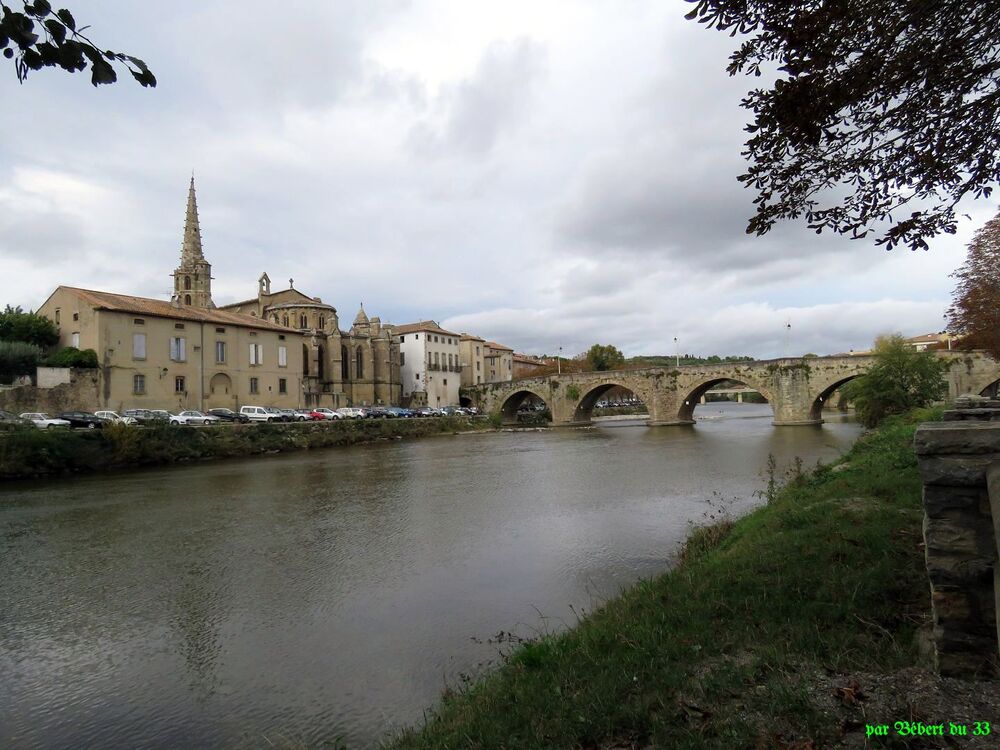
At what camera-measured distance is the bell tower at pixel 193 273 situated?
180 ft

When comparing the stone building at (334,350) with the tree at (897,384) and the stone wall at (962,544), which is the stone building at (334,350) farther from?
the stone wall at (962,544)

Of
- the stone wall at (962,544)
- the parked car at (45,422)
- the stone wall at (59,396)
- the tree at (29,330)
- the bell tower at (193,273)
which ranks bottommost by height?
the stone wall at (962,544)

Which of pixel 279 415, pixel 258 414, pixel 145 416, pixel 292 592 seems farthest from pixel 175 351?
pixel 292 592

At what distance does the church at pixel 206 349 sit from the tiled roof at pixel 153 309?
0.09 meters

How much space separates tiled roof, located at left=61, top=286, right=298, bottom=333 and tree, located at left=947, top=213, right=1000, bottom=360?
131 feet

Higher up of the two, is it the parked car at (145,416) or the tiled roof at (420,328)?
the tiled roof at (420,328)

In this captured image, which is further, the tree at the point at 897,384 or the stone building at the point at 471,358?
the stone building at the point at 471,358

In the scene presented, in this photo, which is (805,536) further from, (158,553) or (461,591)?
(158,553)

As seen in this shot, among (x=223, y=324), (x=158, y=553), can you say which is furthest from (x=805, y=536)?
(x=223, y=324)

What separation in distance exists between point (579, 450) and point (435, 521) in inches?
688

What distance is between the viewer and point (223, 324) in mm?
41312

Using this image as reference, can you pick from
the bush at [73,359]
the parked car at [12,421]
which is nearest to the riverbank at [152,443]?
the parked car at [12,421]

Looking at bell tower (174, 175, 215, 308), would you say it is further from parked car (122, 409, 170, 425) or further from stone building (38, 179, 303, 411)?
parked car (122, 409, 170, 425)

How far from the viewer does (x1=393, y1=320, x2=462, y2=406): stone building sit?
6612 cm
